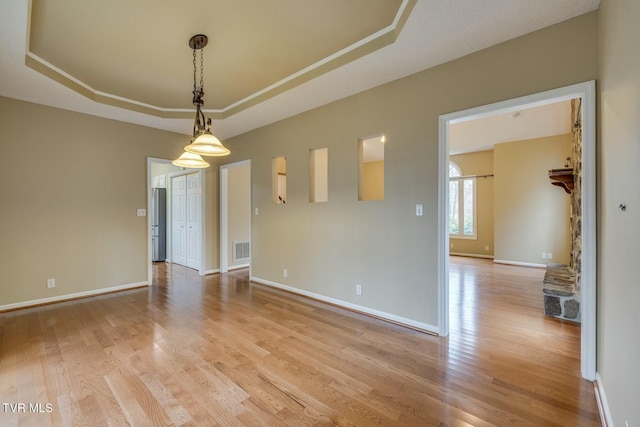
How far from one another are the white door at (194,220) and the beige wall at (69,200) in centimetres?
104

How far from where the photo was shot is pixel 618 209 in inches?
62.0

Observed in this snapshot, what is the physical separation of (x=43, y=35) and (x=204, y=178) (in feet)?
10.4

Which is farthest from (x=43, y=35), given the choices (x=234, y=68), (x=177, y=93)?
(x=234, y=68)

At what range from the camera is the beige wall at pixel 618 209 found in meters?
1.29

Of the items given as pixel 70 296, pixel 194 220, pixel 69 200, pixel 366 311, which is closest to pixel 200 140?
pixel 366 311

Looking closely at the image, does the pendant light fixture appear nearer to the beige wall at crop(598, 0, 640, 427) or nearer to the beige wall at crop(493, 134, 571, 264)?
the beige wall at crop(598, 0, 640, 427)

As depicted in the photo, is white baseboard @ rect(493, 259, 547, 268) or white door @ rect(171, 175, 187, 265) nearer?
white baseboard @ rect(493, 259, 547, 268)

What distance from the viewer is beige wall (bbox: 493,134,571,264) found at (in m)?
5.96

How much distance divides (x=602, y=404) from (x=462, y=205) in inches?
262

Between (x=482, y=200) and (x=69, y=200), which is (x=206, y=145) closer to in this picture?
(x=69, y=200)

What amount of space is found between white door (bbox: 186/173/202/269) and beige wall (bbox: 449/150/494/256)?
687 cm

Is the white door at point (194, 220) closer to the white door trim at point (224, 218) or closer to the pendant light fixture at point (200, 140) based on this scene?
the white door trim at point (224, 218)

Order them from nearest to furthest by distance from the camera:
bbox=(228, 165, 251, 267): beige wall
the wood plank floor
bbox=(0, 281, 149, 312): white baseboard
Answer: the wood plank floor < bbox=(0, 281, 149, 312): white baseboard < bbox=(228, 165, 251, 267): beige wall

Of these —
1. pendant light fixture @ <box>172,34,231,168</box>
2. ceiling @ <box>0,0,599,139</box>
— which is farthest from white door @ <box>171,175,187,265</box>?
pendant light fixture @ <box>172,34,231,168</box>
